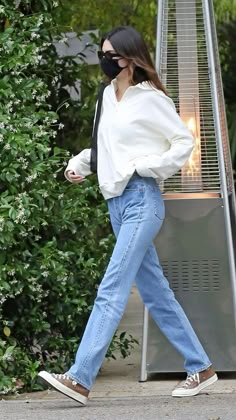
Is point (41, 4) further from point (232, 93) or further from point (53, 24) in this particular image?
point (232, 93)

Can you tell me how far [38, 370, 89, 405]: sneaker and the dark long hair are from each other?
147 cm

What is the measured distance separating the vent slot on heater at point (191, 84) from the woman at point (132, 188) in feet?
2.54

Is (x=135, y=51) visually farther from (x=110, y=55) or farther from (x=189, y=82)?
(x=189, y=82)

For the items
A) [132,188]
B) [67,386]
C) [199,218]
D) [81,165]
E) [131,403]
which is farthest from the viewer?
[199,218]

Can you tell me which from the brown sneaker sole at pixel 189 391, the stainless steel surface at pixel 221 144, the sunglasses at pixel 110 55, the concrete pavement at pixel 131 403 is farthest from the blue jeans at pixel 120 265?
the stainless steel surface at pixel 221 144

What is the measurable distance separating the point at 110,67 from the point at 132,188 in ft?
1.98

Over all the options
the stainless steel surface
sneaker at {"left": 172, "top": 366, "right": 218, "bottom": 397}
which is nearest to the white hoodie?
the stainless steel surface

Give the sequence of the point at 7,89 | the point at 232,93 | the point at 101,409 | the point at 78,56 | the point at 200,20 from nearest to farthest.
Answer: the point at 101,409, the point at 7,89, the point at 200,20, the point at 78,56, the point at 232,93

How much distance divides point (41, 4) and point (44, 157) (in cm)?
110

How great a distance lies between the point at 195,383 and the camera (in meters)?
5.40

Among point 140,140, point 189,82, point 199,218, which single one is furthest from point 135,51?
point 199,218

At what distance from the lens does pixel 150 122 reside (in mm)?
5215

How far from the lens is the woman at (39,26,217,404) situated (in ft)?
16.8

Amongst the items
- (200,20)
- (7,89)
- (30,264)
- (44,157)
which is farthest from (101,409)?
(200,20)
